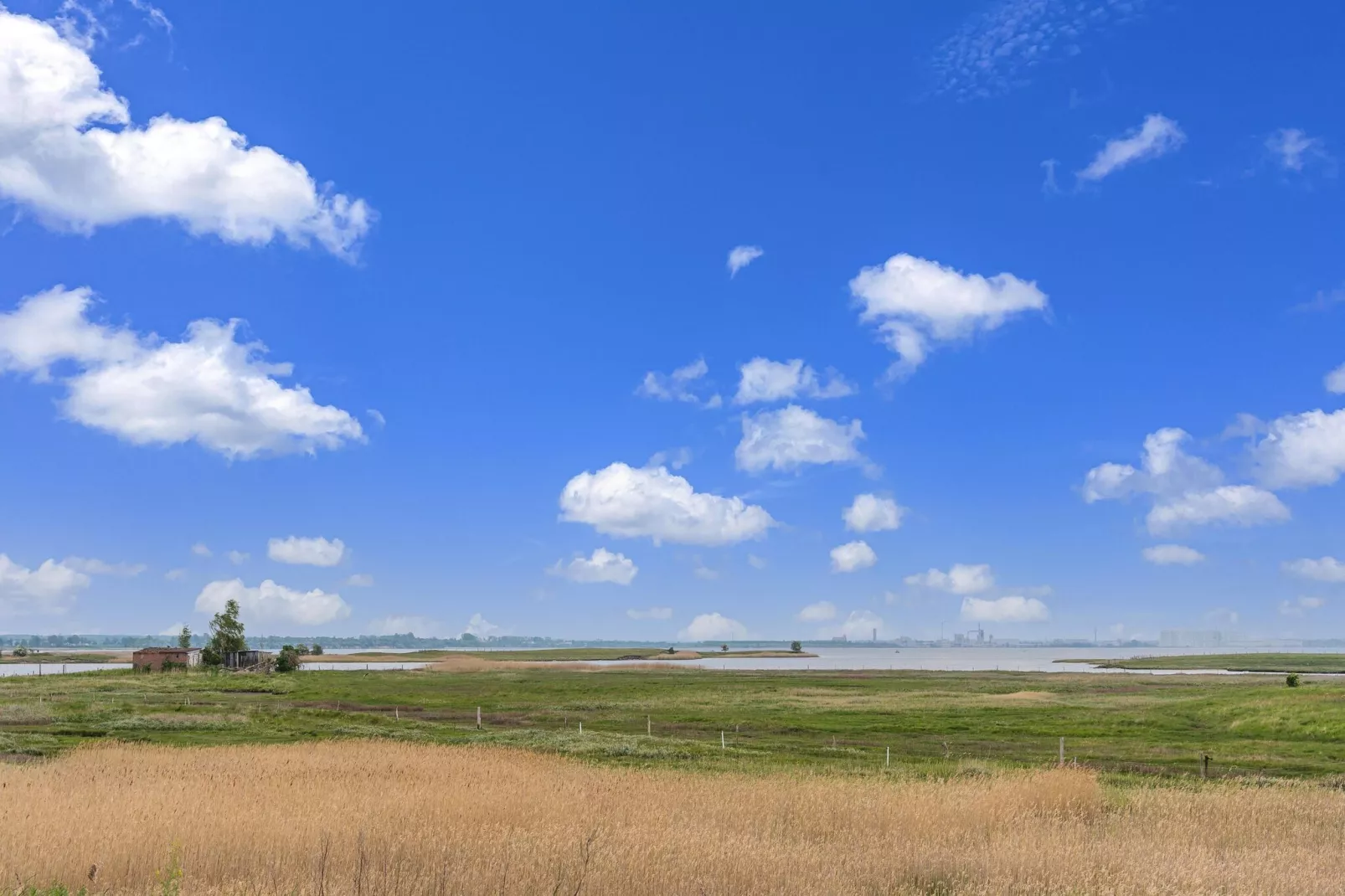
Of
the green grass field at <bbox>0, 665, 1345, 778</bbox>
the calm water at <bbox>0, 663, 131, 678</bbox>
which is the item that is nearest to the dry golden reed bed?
the green grass field at <bbox>0, 665, 1345, 778</bbox>

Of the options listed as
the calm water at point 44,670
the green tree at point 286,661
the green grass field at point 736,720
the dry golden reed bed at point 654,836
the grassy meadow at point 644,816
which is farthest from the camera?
the green tree at point 286,661

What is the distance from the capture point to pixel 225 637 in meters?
120

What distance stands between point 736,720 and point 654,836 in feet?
147

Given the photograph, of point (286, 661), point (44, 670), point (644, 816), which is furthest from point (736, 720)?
point (44, 670)

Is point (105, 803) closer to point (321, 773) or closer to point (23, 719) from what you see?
point (321, 773)

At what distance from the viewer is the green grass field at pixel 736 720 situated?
3828cm

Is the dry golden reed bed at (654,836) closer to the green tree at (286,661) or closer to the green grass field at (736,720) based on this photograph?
the green grass field at (736,720)

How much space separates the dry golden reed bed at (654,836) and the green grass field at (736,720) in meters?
13.3

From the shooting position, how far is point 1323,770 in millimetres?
35062

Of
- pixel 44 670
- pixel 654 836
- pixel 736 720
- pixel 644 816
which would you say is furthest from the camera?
pixel 44 670

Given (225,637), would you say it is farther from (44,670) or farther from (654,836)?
(654,836)

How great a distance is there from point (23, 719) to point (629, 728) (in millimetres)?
31619

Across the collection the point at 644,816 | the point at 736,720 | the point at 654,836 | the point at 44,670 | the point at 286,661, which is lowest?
the point at 44,670

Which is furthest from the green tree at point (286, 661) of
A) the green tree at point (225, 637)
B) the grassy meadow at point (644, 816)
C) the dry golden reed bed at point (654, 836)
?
the dry golden reed bed at point (654, 836)
